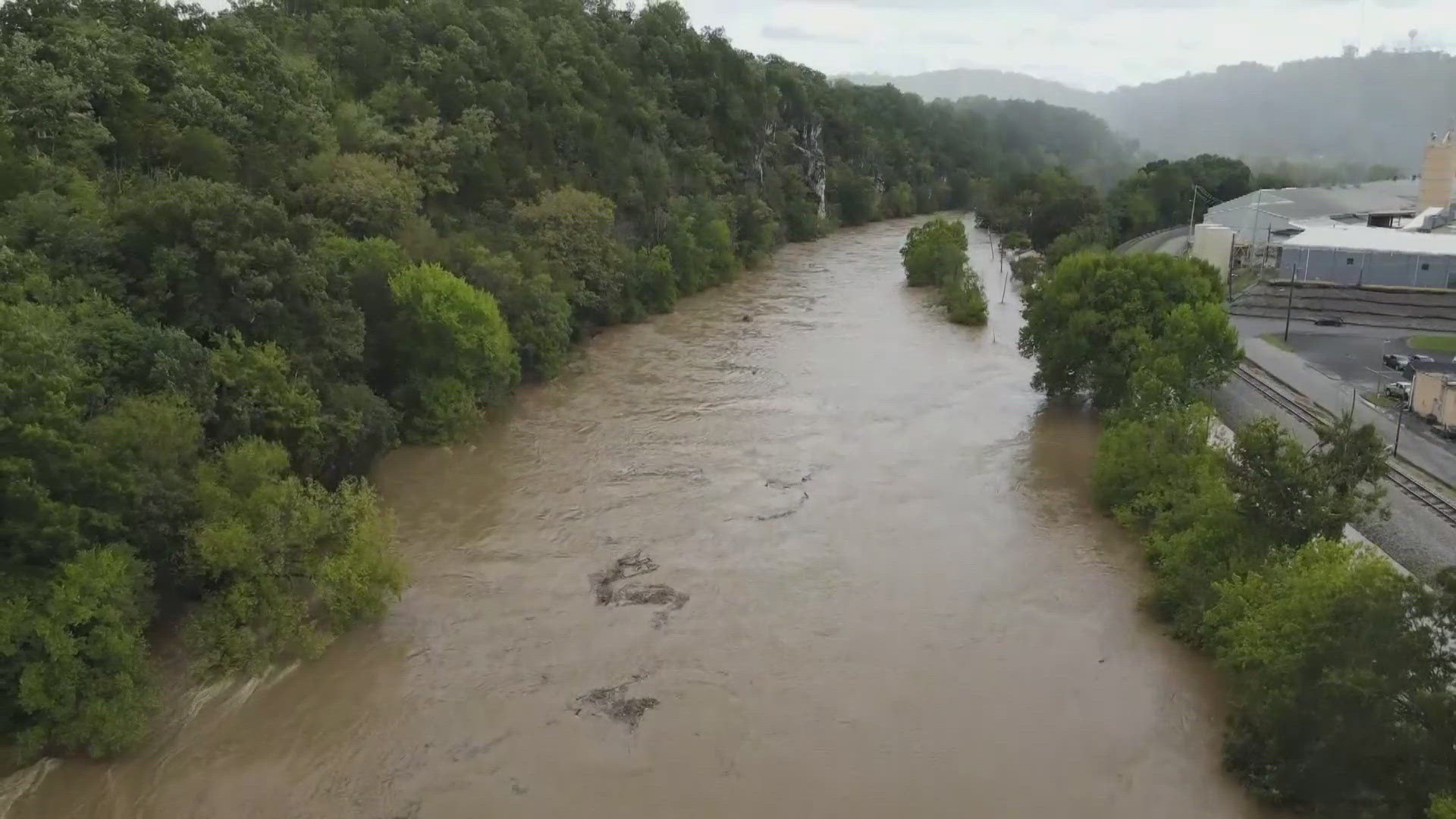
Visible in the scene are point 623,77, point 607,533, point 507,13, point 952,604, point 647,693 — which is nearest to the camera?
point 647,693

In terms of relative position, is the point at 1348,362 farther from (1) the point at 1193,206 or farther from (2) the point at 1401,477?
(1) the point at 1193,206

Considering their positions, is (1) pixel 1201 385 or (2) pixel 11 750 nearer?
(2) pixel 11 750

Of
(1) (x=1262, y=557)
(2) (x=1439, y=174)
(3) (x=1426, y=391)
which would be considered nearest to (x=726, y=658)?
(1) (x=1262, y=557)

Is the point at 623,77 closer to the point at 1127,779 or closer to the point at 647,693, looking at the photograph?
the point at 647,693

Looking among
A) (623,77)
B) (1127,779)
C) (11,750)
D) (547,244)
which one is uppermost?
(623,77)

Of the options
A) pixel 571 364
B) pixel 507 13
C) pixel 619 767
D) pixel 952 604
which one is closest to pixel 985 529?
pixel 952 604

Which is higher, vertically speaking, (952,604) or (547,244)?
(547,244)

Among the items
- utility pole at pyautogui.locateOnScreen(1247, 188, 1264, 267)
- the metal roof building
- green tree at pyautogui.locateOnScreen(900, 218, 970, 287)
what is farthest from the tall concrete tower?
green tree at pyautogui.locateOnScreen(900, 218, 970, 287)

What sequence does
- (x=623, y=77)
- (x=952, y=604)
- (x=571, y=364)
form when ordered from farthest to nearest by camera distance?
(x=623, y=77) < (x=571, y=364) < (x=952, y=604)
